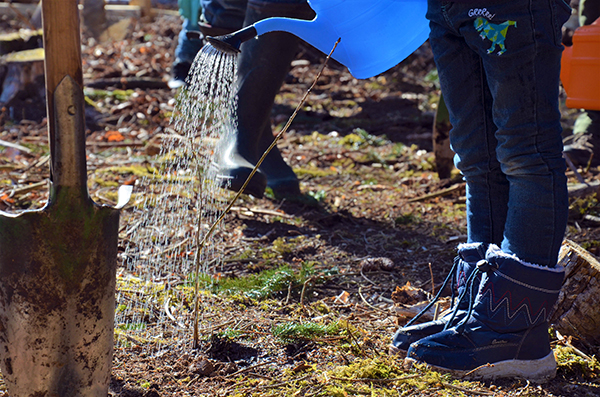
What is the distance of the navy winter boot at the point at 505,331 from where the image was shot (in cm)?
163

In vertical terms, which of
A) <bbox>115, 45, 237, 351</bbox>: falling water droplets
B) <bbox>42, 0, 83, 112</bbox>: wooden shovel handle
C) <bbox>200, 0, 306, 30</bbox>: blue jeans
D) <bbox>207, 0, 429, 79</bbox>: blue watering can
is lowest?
<bbox>115, 45, 237, 351</bbox>: falling water droplets

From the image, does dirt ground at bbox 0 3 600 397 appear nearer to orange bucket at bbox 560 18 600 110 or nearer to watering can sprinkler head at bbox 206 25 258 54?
orange bucket at bbox 560 18 600 110

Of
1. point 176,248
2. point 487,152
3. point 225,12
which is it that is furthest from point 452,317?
point 225,12

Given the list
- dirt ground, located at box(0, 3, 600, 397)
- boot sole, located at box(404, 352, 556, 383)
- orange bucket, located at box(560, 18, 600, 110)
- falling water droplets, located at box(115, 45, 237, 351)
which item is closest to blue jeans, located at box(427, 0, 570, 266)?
boot sole, located at box(404, 352, 556, 383)

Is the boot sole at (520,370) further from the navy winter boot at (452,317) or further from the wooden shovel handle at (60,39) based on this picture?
the wooden shovel handle at (60,39)

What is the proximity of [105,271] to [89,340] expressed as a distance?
163 mm

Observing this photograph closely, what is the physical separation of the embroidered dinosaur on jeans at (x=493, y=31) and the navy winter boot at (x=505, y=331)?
0.56 m

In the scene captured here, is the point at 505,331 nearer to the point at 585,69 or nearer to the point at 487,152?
the point at 487,152

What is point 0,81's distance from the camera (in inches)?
230

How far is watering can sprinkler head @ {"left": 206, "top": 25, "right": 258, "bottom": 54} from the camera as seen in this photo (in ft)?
5.79

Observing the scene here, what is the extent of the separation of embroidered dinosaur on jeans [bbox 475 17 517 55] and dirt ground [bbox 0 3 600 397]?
910mm

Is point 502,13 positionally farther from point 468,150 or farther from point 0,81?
point 0,81

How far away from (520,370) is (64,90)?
1.40 metres

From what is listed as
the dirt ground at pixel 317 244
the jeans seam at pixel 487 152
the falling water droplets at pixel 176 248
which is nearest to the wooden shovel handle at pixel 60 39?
the falling water droplets at pixel 176 248
